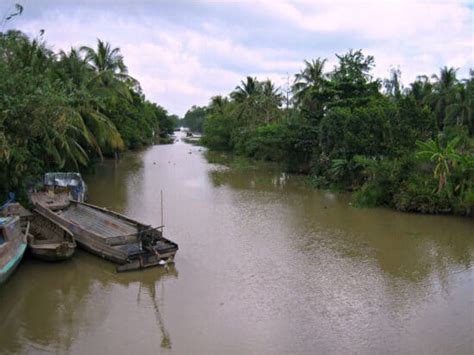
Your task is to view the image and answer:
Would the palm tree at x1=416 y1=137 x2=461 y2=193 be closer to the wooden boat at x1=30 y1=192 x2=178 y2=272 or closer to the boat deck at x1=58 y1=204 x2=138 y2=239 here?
the wooden boat at x1=30 y1=192 x2=178 y2=272

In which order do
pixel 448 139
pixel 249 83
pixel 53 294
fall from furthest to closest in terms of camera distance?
1. pixel 249 83
2. pixel 448 139
3. pixel 53 294

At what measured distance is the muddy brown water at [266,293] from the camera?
6836 mm

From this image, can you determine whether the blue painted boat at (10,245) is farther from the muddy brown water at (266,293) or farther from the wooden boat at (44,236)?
the muddy brown water at (266,293)

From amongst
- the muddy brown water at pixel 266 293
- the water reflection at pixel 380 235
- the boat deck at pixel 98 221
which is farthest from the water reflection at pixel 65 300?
the water reflection at pixel 380 235

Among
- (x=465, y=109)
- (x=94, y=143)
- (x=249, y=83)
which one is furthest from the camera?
(x=249, y=83)

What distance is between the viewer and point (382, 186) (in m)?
16.7

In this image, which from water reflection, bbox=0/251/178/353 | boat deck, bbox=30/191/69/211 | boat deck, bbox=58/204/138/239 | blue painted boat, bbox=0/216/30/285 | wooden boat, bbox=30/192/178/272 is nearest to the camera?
water reflection, bbox=0/251/178/353

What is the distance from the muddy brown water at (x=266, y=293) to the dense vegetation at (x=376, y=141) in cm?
126

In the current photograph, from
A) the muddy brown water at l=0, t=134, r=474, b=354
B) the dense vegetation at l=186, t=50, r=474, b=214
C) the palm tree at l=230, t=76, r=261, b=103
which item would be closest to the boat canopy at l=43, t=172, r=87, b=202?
the muddy brown water at l=0, t=134, r=474, b=354

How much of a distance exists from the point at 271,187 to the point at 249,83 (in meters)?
22.6

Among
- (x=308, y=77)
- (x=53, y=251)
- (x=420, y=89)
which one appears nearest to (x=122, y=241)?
(x=53, y=251)

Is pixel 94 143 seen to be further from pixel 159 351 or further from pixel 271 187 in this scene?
pixel 159 351

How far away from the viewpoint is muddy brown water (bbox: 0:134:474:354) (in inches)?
269

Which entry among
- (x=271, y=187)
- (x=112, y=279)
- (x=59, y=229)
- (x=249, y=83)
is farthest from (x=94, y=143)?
(x=249, y=83)
